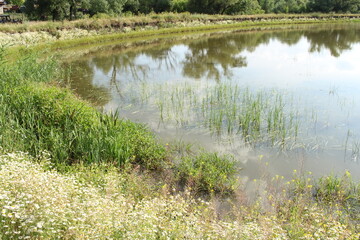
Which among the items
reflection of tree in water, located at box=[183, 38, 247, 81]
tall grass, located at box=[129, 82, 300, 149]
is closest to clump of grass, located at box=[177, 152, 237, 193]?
tall grass, located at box=[129, 82, 300, 149]

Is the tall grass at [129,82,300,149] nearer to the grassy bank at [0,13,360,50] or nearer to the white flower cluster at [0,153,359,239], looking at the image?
the white flower cluster at [0,153,359,239]

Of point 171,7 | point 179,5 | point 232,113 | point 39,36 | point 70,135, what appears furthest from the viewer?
point 171,7

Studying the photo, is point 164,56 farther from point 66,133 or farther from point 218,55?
point 66,133

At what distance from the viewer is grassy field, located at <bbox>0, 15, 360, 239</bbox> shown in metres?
3.42

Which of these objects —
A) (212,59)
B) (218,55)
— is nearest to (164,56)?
(212,59)

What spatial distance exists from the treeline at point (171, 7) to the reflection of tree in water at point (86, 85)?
17.4 meters

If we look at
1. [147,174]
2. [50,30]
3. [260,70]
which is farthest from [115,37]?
[147,174]

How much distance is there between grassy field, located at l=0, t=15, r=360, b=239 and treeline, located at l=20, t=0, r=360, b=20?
26.9 meters

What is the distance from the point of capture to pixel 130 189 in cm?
565

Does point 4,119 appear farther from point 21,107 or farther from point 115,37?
point 115,37

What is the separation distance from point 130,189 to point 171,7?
50.3 metres

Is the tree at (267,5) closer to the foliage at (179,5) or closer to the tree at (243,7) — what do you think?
the tree at (243,7)

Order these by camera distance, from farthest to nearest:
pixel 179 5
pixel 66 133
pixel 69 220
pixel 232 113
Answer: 1. pixel 179 5
2. pixel 232 113
3. pixel 66 133
4. pixel 69 220

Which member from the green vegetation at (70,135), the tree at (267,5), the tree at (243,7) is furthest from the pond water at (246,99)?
the tree at (267,5)
